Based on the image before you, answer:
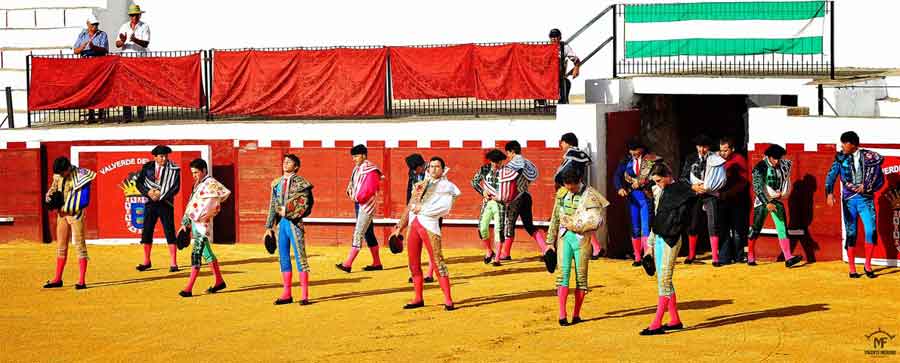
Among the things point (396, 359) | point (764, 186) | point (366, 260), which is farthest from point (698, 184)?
point (396, 359)

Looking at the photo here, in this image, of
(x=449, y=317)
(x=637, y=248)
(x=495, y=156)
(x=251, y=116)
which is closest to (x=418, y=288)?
(x=449, y=317)

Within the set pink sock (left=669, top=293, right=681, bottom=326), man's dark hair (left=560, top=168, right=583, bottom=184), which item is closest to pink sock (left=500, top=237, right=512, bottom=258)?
man's dark hair (left=560, top=168, right=583, bottom=184)

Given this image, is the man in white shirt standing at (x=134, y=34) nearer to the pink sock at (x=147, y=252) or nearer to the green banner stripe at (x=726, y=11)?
the pink sock at (x=147, y=252)

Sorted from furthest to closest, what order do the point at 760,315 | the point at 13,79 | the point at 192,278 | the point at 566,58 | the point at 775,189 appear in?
the point at 13,79
the point at 566,58
the point at 775,189
the point at 192,278
the point at 760,315

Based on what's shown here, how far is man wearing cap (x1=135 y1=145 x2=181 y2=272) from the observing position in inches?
800

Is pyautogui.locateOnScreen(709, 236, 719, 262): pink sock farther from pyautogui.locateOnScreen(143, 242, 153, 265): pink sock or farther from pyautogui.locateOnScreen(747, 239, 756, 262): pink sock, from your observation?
pyautogui.locateOnScreen(143, 242, 153, 265): pink sock

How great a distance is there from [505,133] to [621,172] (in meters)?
1.93

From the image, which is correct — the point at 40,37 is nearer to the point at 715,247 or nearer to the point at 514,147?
the point at 514,147

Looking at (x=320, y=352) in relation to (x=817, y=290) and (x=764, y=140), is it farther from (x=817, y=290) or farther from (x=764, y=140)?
(x=764, y=140)

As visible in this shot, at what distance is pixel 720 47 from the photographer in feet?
76.7

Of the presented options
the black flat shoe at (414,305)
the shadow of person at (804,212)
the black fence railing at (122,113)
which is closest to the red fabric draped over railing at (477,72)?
the black fence railing at (122,113)

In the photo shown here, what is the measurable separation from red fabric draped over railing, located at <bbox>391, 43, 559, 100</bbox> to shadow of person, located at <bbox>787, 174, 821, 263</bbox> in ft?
12.4

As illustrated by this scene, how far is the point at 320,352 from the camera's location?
1470 centimetres

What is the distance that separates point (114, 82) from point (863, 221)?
11.5 metres
